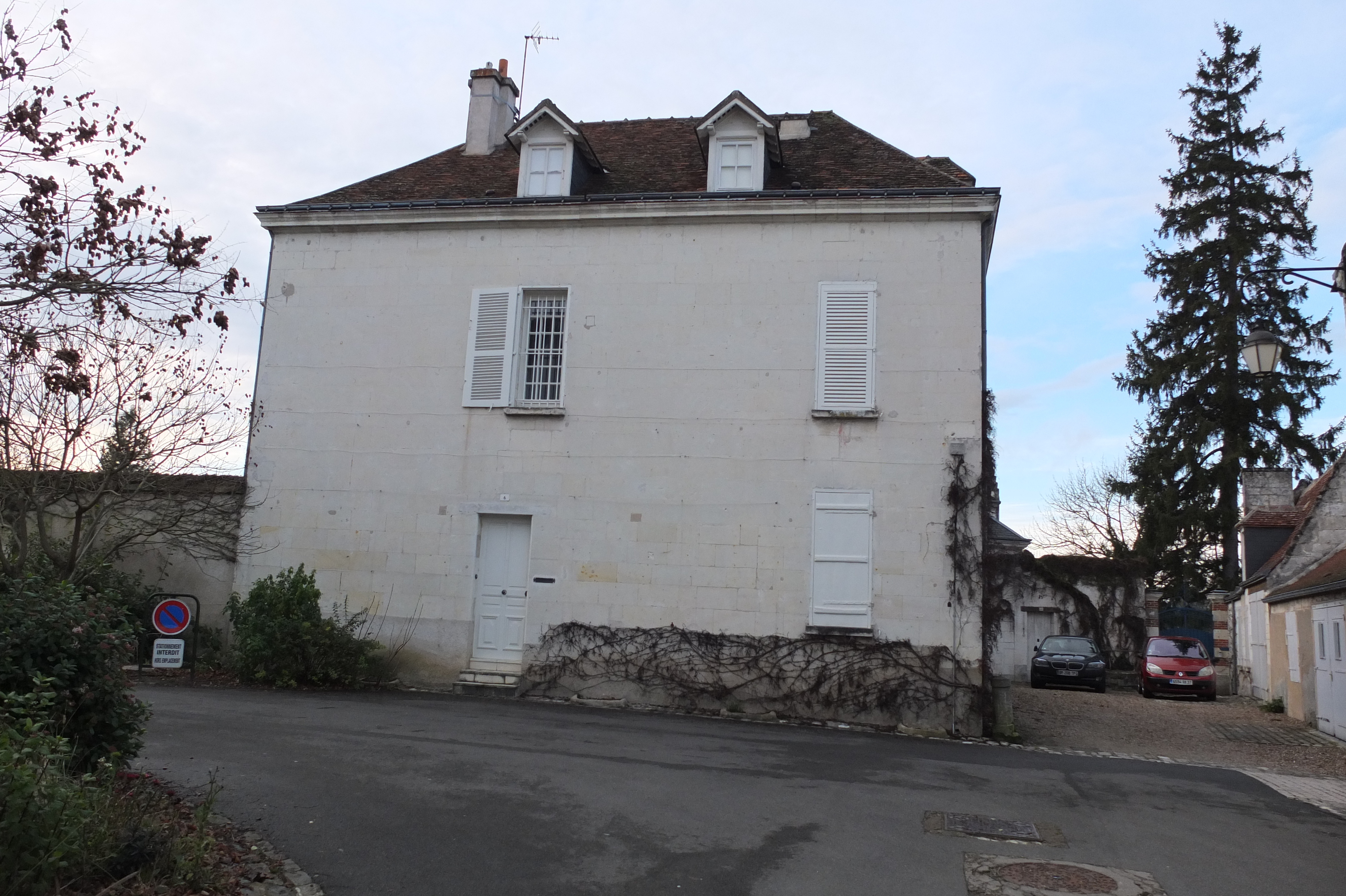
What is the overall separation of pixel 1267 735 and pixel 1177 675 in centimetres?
688

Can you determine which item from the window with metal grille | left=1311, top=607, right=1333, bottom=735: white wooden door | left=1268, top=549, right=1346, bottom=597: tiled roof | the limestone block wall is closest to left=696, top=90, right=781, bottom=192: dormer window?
the limestone block wall

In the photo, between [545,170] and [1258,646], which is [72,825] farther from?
[1258,646]

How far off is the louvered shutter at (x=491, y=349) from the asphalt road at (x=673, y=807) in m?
4.75

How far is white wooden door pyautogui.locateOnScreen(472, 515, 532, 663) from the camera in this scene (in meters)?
14.2

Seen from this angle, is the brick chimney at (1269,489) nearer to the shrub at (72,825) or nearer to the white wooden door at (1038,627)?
the white wooden door at (1038,627)

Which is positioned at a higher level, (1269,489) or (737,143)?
(737,143)

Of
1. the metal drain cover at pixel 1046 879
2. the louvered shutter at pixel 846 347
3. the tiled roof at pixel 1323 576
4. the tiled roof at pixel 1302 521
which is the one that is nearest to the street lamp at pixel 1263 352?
the louvered shutter at pixel 846 347

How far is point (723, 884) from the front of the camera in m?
5.65

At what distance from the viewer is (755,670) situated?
1329cm

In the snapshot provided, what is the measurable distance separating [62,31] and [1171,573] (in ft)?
98.0

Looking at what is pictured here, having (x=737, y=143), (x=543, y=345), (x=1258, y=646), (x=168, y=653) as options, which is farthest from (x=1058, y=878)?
(x=1258, y=646)

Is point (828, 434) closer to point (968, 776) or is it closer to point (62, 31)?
point (968, 776)

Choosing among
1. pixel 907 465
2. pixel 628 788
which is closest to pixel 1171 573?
pixel 907 465

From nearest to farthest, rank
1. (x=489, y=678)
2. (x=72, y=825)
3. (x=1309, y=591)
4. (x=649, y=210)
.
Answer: (x=72, y=825) → (x=489, y=678) → (x=649, y=210) → (x=1309, y=591)
